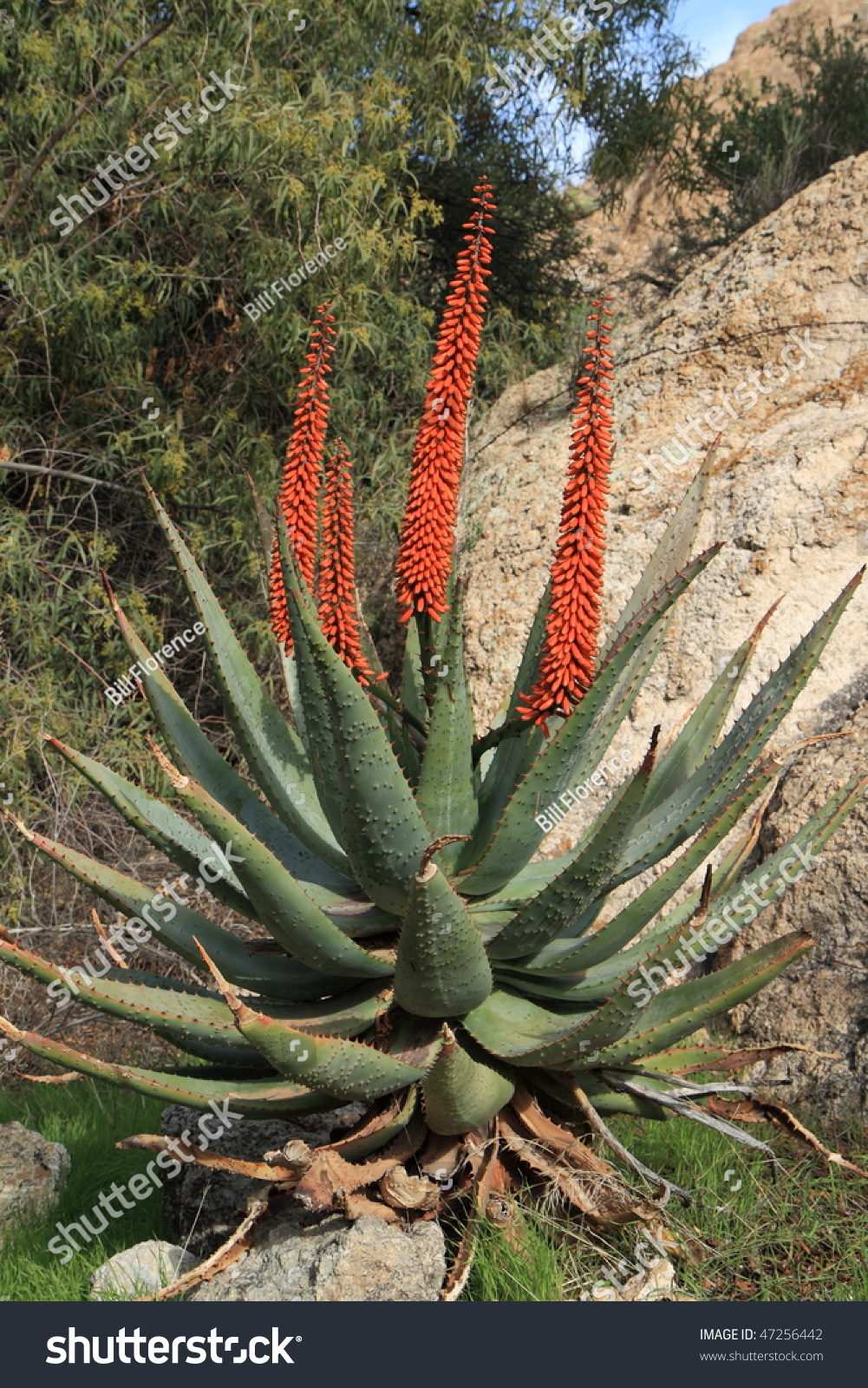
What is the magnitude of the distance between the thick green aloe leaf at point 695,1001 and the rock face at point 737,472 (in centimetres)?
127

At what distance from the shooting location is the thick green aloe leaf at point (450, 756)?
252cm

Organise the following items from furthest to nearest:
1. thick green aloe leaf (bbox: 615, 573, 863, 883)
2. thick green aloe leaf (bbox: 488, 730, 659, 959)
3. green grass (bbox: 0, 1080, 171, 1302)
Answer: green grass (bbox: 0, 1080, 171, 1302)
thick green aloe leaf (bbox: 615, 573, 863, 883)
thick green aloe leaf (bbox: 488, 730, 659, 959)

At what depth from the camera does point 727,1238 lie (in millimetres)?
2787

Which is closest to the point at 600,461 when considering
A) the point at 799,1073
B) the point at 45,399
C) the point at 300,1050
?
the point at 300,1050

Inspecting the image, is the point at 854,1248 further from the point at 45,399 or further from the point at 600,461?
the point at 45,399

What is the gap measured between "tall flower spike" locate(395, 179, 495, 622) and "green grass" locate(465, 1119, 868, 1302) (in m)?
1.45

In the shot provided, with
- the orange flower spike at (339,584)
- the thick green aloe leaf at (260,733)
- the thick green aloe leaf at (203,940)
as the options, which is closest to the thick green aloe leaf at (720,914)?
the thick green aloe leaf at (203,940)

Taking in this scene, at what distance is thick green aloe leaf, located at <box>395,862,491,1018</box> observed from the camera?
6.84 feet

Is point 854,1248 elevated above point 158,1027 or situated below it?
below

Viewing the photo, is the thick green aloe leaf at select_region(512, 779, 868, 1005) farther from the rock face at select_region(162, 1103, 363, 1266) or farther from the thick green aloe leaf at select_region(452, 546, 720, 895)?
the rock face at select_region(162, 1103, 363, 1266)

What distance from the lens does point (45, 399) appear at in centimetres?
613

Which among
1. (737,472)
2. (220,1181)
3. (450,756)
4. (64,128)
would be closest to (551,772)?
(450,756)

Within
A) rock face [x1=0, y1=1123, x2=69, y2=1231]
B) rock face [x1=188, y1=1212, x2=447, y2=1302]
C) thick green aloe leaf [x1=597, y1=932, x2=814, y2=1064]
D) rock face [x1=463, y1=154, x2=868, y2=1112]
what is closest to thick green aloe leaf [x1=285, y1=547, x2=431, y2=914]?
thick green aloe leaf [x1=597, y1=932, x2=814, y2=1064]

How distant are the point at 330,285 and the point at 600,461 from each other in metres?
3.94
